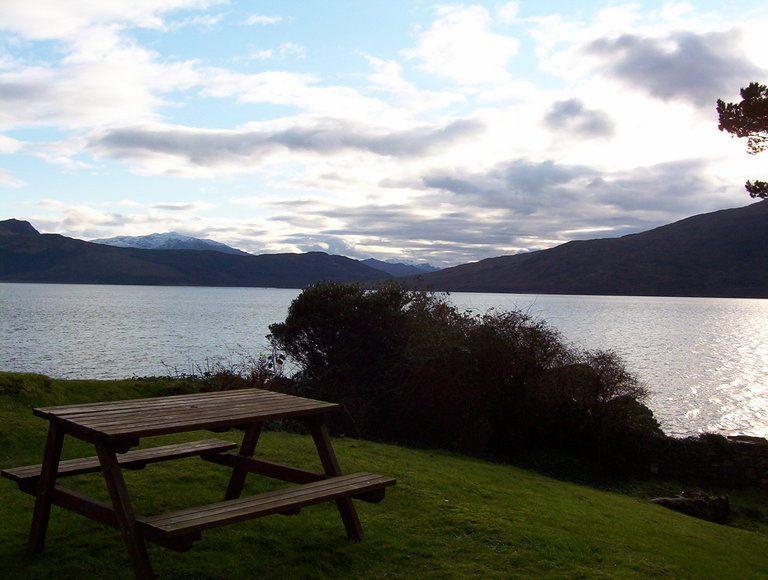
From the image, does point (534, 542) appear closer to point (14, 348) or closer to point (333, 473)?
point (333, 473)

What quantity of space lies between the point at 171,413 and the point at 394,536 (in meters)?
2.82

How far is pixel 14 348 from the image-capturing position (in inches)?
1708

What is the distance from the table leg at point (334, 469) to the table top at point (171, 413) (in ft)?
0.88

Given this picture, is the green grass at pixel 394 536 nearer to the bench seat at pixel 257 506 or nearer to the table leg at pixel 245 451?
the table leg at pixel 245 451

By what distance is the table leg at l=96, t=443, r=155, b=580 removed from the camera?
4.96 metres

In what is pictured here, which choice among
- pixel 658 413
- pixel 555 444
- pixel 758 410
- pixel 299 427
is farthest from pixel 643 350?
pixel 299 427

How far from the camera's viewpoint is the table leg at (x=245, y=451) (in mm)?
7249

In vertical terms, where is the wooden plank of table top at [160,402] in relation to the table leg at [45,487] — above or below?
above

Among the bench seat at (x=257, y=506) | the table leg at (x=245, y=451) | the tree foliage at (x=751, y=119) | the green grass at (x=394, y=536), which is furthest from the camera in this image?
the tree foliage at (x=751, y=119)

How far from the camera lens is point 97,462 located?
21.1 ft

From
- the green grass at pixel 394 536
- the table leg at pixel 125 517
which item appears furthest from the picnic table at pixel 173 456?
the green grass at pixel 394 536

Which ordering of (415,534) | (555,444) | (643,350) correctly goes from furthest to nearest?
(643,350) < (555,444) < (415,534)

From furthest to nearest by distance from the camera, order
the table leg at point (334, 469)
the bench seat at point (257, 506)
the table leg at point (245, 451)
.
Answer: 1. the table leg at point (245, 451)
2. the table leg at point (334, 469)
3. the bench seat at point (257, 506)

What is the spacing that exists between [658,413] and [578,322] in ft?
180
